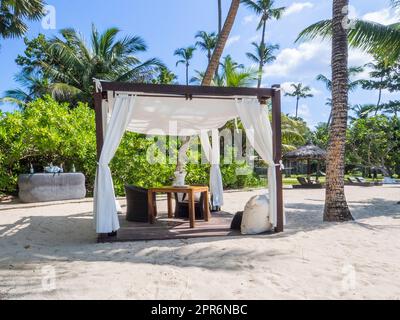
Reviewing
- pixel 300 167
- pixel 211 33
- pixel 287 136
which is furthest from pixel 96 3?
pixel 300 167

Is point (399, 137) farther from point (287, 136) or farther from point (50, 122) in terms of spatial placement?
point (50, 122)

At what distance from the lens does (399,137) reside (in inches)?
800

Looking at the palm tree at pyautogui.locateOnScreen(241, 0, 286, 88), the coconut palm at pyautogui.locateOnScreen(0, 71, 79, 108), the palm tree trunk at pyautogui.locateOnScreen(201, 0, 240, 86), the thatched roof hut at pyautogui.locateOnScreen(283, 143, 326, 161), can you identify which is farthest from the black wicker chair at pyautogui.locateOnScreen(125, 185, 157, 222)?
the palm tree at pyautogui.locateOnScreen(241, 0, 286, 88)

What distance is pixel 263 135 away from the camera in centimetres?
596

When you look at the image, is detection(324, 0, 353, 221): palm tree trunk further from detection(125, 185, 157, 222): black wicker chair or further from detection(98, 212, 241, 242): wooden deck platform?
detection(125, 185, 157, 222): black wicker chair

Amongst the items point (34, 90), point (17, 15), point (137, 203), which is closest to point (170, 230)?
point (137, 203)

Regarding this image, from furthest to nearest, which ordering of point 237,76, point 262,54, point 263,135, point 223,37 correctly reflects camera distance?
point 262,54, point 237,76, point 223,37, point 263,135

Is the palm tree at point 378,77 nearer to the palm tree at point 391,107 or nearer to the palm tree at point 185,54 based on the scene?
the palm tree at point 391,107

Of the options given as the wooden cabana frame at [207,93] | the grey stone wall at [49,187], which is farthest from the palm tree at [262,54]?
the wooden cabana frame at [207,93]

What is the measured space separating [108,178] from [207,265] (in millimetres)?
2217

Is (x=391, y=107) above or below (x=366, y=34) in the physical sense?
above

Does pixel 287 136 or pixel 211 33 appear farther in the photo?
pixel 211 33

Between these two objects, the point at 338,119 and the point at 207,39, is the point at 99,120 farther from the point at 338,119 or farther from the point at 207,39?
the point at 207,39
